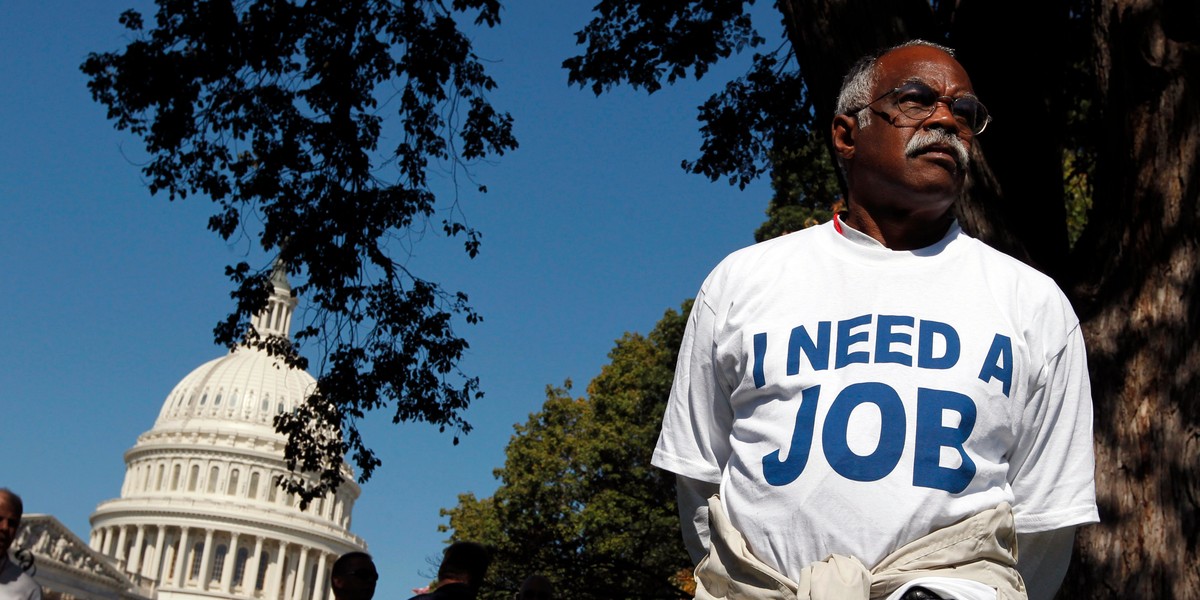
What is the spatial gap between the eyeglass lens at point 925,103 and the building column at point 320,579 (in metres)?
114

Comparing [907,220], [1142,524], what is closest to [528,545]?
[1142,524]

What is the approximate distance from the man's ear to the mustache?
7.2 inches

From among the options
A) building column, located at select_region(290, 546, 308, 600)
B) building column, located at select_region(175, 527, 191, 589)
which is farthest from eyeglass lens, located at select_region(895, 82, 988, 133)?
building column, located at select_region(290, 546, 308, 600)

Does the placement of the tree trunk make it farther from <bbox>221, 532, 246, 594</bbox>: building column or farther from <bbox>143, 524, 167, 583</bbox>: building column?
<bbox>143, 524, 167, 583</bbox>: building column

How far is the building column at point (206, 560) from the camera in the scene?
344ft

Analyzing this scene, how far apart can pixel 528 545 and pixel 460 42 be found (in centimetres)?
468

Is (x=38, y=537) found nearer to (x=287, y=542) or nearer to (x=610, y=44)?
(x=287, y=542)

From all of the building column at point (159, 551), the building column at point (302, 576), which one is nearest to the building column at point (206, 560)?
the building column at point (159, 551)

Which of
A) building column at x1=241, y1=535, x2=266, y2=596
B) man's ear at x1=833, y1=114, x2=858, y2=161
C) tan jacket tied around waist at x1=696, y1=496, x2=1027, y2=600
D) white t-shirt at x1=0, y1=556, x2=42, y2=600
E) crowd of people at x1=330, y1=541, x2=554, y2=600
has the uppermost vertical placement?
building column at x1=241, y1=535, x2=266, y2=596

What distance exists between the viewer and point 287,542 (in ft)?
352

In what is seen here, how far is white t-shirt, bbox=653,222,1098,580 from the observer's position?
2.03 metres

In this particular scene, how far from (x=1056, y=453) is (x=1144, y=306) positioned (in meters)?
2.95

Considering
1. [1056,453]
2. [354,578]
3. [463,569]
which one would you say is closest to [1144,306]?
[1056,453]

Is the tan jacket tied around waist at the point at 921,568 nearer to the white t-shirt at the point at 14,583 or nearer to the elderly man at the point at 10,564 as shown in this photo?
the elderly man at the point at 10,564
